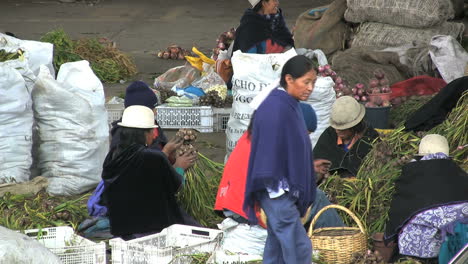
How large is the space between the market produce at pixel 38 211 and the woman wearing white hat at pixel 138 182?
44cm

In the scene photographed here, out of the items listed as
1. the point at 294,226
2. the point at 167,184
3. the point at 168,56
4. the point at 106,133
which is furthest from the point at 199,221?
the point at 168,56

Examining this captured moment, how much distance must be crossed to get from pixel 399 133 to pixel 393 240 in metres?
1.08

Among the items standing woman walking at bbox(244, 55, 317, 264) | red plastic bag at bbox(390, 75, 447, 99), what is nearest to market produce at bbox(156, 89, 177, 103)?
red plastic bag at bbox(390, 75, 447, 99)

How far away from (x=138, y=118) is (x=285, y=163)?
1603mm

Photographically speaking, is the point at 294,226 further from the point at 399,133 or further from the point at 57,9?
the point at 57,9

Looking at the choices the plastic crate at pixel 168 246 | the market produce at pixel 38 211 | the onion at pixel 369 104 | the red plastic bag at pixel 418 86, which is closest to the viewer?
the plastic crate at pixel 168 246

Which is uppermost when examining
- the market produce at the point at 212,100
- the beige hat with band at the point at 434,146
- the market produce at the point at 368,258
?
the beige hat with band at the point at 434,146

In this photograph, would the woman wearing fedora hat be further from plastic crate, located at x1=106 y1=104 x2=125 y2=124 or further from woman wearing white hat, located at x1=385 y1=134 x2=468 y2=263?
plastic crate, located at x1=106 y1=104 x2=125 y2=124

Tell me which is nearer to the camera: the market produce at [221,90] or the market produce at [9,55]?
the market produce at [9,55]

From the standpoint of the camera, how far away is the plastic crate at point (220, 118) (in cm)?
859

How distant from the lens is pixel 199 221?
6.43 metres

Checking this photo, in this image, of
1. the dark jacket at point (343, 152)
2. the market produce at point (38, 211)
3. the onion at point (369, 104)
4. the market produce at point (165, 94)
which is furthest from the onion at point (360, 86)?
the market produce at point (38, 211)

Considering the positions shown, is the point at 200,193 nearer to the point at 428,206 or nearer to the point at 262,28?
the point at 428,206

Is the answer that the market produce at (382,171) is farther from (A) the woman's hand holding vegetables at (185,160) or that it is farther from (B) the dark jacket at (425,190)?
(A) the woman's hand holding vegetables at (185,160)
